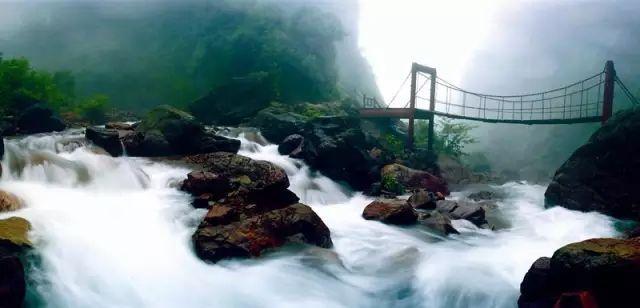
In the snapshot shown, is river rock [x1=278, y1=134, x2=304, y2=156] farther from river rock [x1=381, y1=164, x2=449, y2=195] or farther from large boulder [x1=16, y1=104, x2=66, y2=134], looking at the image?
large boulder [x1=16, y1=104, x2=66, y2=134]

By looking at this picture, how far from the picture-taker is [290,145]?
60.1ft

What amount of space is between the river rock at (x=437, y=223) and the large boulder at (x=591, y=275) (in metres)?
4.46

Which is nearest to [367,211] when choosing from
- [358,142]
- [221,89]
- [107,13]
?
[358,142]

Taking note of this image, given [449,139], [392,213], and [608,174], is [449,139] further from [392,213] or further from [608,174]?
[392,213]

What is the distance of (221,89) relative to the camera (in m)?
29.1

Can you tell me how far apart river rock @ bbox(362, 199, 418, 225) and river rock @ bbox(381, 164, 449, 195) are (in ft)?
18.7

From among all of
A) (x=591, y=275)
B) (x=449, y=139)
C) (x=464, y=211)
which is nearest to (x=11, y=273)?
(x=591, y=275)

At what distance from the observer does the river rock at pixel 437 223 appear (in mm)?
11016

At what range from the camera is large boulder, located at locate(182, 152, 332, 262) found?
26.0ft

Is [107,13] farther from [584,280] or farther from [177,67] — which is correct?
[584,280]

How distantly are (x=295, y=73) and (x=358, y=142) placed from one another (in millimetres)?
17299

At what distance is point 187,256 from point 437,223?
20.9 feet

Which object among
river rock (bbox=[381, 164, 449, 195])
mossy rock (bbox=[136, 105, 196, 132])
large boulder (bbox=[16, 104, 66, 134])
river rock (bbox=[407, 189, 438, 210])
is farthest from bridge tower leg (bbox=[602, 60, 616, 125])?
large boulder (bbox=[16, 104, 66, 134])

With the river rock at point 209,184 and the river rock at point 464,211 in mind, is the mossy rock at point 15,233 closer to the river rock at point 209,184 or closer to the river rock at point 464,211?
the river rock at point 209,184
